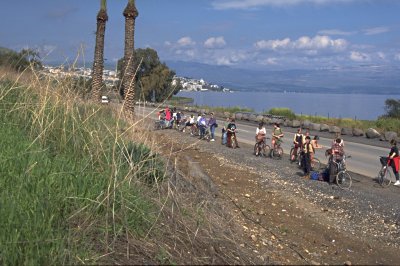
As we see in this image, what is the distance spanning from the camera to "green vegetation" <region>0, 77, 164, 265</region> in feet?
13.9

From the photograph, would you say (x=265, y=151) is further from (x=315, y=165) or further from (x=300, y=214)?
(x=300, y=214)

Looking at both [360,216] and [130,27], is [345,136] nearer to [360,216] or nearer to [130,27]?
[130,27]

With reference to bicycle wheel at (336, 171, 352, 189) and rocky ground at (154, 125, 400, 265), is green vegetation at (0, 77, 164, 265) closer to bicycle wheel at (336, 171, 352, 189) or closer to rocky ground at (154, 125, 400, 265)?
rocky ground at (154, 125, 400, 265)

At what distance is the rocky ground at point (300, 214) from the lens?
671 cm

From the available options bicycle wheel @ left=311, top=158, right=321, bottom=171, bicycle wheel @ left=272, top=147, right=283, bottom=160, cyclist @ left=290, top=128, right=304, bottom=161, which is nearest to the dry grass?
bicycle wheel @ left=311, top=158, right=321, bottom=171

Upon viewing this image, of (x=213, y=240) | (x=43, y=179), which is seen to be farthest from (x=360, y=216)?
(x=43, y=179)

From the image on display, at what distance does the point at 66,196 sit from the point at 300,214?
22.9ft

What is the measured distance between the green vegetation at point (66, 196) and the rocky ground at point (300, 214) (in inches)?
44.0

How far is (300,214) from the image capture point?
10859mm

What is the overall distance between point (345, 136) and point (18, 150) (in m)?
33.4

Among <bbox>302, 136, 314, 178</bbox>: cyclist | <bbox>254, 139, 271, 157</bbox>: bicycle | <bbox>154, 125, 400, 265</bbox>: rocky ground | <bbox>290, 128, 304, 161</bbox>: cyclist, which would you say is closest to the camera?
<bbox>154, 125, 400, 265</bbox>: rocky ground

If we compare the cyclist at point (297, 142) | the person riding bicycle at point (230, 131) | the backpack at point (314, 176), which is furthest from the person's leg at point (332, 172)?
the person riding bicycle at point (230, 131)

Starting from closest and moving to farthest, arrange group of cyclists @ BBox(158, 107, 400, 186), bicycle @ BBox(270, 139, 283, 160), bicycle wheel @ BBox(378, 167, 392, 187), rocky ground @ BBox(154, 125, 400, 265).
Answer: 1. rocky ground @ BBox(154, 125, 400, 265)
2. group of cyclists @ BBox(158, 107, 400, 186)
3. bicycle wheel @ BBox(378, 167, 392, 187)
4. bicycle @ BBox(270, 139, 283, 160)

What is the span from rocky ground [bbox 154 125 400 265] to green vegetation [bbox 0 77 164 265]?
1.12m
